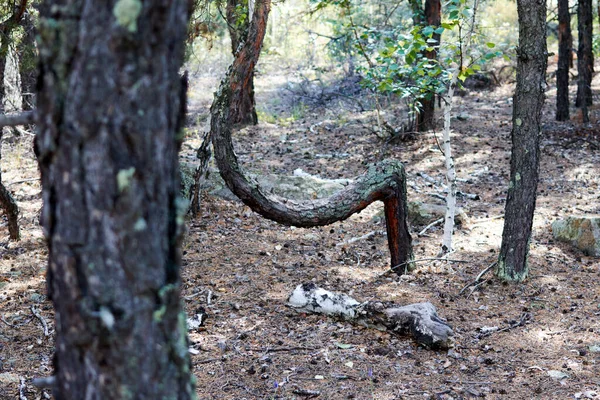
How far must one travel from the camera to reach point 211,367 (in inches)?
171

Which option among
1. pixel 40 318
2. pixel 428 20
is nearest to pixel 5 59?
pixel 40 318

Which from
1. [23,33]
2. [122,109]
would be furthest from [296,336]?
[23,33]

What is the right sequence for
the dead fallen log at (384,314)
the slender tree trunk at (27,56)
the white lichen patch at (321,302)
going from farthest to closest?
1. the slender tree trunk at (27,56)
2. the white lichen patch at (321,302)
3. the dead fallen log at (384,314)

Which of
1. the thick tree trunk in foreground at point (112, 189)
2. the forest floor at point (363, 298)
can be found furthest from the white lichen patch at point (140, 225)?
the forest floor at point (363, 298)

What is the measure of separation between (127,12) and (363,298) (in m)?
4.49

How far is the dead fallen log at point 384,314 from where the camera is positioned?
Answer: 4.60m

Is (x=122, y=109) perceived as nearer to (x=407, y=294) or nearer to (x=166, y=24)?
(x=166, y=24)

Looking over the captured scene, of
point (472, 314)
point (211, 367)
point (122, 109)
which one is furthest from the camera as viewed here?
point (472, 314)

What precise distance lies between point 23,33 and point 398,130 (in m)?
7.52

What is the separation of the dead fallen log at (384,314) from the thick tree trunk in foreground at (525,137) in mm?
1526

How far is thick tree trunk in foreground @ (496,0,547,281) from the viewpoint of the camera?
5.46 meters

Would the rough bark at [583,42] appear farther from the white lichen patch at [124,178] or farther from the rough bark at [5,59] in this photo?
the white lichen patch at [124,178]

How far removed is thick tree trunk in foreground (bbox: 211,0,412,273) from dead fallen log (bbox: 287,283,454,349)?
2.36 ft

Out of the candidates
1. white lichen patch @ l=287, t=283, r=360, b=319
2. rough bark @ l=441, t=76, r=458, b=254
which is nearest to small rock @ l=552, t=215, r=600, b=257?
rough bark @ l=441, t=76, r=458, b=254
